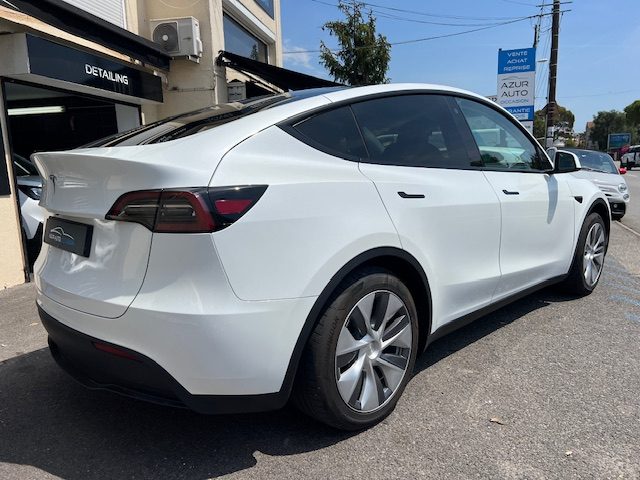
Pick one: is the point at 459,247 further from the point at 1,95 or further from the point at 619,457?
the point at 1,95

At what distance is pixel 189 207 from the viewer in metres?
→ 1.99

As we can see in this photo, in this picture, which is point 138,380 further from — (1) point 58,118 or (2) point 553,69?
(2) point 553,69

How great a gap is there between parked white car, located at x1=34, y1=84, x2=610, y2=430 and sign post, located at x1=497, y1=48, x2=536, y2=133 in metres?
13.0

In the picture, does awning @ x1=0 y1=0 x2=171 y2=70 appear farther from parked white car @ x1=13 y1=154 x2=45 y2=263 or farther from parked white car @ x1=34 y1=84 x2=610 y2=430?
parked white car @ x1=34 y1=84 x2=610 y2=430

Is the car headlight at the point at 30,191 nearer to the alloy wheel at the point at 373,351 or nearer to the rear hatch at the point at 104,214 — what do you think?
the rear hatch at the point at 104,214

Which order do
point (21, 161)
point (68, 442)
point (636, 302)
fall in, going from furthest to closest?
point (21, 161)
point (636, 302)
point (68, 442)

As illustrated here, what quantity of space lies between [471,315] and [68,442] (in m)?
2.35

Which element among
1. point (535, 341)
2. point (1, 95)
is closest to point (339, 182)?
point (535, 341)

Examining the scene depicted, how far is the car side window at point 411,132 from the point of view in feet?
9.06

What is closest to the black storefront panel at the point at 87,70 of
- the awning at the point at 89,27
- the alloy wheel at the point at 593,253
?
the awning at the point at 89,27

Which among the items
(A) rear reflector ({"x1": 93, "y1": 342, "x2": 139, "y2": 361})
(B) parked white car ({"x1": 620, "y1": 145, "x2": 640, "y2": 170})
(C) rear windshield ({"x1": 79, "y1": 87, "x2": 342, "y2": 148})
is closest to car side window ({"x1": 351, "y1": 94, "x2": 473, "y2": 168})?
(C) rear windshield ({"x1": 79, "y1": 87, "x2": 342, "y2": 148})

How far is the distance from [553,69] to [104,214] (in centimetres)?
2104

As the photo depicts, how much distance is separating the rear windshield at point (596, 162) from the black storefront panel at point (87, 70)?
8820 mm

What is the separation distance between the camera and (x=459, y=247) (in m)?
3.01
